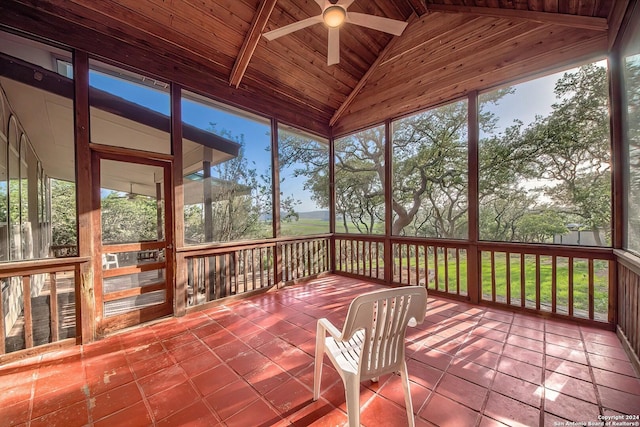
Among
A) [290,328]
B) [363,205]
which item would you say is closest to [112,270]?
[290,328]

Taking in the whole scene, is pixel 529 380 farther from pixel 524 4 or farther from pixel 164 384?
pixel 524 4

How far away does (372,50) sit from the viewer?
13.9 feet

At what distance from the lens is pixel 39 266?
2.43 meters

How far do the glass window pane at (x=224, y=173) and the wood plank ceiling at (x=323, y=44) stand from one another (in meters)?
0.32

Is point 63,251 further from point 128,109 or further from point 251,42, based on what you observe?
point 251,42

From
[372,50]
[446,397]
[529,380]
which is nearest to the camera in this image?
[446,397]

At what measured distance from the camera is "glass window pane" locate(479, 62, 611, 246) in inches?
109

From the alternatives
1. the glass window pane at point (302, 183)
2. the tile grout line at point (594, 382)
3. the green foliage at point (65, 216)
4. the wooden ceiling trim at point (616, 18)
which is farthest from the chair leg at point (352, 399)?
the wooden ceiling trim at point (616, 18)

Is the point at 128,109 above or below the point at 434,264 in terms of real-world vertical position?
above

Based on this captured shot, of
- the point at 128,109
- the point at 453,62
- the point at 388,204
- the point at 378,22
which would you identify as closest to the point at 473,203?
the point at 388,204

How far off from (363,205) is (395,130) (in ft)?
5.11

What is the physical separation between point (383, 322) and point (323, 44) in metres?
4.26

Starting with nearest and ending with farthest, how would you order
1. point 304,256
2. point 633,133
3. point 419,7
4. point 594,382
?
point 594,382
point 633,133
point 419,7
point 304,256

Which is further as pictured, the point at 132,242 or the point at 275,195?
the point at 275,195
